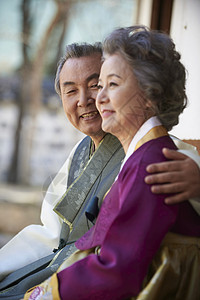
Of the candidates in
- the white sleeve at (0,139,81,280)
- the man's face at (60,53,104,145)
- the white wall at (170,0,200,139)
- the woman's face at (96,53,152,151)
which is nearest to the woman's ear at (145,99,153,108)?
the woman's face at (96,53,152,151)

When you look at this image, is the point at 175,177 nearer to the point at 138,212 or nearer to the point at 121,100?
the point at 138,212

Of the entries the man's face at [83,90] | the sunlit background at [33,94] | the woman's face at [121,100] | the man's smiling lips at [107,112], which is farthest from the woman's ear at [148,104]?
the sunlit background at [33,94]

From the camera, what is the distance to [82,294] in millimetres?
1124

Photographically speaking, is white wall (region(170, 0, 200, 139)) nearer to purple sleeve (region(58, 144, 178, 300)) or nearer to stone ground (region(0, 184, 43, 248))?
purple sleeve (region(58, 144, 178, 300))

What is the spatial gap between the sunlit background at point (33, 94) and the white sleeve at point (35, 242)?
3355 mm

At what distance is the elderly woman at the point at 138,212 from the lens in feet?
3.55

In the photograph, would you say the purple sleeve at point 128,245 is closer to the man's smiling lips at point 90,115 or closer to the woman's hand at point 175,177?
the woman's hand at point 175,177

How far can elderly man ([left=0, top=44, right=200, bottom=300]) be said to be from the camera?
1.65m

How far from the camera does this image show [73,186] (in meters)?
1.75

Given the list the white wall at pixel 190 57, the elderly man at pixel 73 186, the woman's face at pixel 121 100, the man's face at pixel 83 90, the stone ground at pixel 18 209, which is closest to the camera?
the woman's face at pixel 121 100

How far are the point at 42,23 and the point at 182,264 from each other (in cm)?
504

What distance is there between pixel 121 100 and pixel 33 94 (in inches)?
187

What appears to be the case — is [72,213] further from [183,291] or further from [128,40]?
[128,40]

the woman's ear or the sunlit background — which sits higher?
the woman's ear
